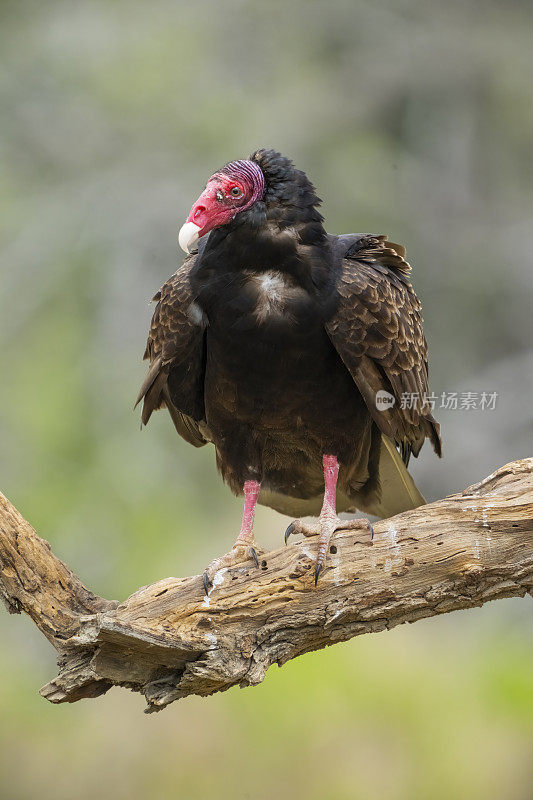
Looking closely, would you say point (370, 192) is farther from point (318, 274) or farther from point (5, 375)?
point (318, 274)

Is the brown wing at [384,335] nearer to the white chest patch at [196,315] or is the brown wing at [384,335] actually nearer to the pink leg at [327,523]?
the pink leg at [327,523]

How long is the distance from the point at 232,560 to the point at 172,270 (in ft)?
12.3

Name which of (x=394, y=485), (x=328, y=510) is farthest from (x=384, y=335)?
(x=394, y=485)

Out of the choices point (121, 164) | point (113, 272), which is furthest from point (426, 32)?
point (113, 272)

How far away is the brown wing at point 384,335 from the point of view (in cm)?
384

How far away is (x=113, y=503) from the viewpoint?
6.91m

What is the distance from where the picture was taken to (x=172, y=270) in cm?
707

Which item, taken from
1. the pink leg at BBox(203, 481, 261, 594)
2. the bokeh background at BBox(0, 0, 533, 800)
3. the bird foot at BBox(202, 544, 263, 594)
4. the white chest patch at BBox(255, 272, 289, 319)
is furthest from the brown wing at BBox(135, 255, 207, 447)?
the bokeh background at BBox(0, 0, 533, 800)

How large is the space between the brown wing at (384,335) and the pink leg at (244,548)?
65 centimetres

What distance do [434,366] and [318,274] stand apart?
11.7 ft

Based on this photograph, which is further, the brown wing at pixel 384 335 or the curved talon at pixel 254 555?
the brown wing at pixel 384 335

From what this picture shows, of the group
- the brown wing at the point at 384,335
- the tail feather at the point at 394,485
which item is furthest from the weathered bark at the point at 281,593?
the tail feather at the point at 394,485

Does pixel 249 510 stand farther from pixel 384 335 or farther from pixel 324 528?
pixel 384 335

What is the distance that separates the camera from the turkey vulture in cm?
378
